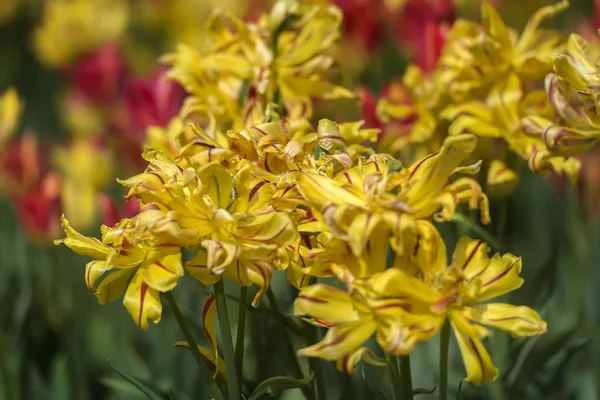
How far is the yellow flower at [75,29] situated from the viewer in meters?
2.36

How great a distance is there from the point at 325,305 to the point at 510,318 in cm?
16

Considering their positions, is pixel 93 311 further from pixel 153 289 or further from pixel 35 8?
pixel 35 8

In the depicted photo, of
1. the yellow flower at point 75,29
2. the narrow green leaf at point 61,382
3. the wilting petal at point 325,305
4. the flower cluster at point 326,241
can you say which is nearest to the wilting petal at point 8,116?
the narrow green leaf at point 61,382

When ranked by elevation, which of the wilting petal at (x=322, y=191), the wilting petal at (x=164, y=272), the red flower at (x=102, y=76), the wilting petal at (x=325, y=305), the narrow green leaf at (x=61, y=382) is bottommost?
the narrow green leaf at (x=61, y=382)

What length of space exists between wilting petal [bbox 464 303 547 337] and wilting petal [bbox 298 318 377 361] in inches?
3.6

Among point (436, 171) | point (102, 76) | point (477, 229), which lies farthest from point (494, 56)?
point (102, 76)

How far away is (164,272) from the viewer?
2.32 feet

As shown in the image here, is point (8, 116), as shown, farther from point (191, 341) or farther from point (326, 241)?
point (326, 241)

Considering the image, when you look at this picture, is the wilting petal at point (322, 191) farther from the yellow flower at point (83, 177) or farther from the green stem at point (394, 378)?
the yellow flower at point (83, 177)

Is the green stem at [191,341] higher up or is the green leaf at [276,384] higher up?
the green stem at [191,341]

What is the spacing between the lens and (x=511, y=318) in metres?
0.68

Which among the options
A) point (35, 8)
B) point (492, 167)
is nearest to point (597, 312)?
point (492, 167)

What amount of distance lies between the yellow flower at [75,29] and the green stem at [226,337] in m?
1.81

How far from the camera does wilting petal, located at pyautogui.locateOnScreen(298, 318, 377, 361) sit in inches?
25.3
